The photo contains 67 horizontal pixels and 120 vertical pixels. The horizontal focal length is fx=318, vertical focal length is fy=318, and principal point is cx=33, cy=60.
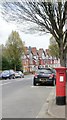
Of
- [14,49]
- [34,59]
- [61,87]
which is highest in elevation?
[14,49]

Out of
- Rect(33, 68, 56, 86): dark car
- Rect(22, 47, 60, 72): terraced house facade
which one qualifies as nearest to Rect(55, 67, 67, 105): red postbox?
A: Rect(33, 68, 56, 86): dark car

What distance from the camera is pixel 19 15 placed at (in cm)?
2202

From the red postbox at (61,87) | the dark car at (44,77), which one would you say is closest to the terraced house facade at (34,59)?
the dark car at (44,77)

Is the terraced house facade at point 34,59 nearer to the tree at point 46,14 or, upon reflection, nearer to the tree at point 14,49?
the tree at point 14,49

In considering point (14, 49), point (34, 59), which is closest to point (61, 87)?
point (14, 49)

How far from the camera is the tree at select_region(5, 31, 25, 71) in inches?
2987

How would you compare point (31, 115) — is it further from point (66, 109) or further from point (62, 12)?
point (62, 12)

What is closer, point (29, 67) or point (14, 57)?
point (14, 57)

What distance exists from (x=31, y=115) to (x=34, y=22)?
1439 centimetres

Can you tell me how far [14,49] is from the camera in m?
75.9

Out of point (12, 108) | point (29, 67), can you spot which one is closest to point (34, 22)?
point (12, 108)

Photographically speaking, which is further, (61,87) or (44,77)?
(44,77)

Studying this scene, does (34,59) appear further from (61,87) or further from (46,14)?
(61,87)

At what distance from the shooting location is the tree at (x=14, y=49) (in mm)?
75875
